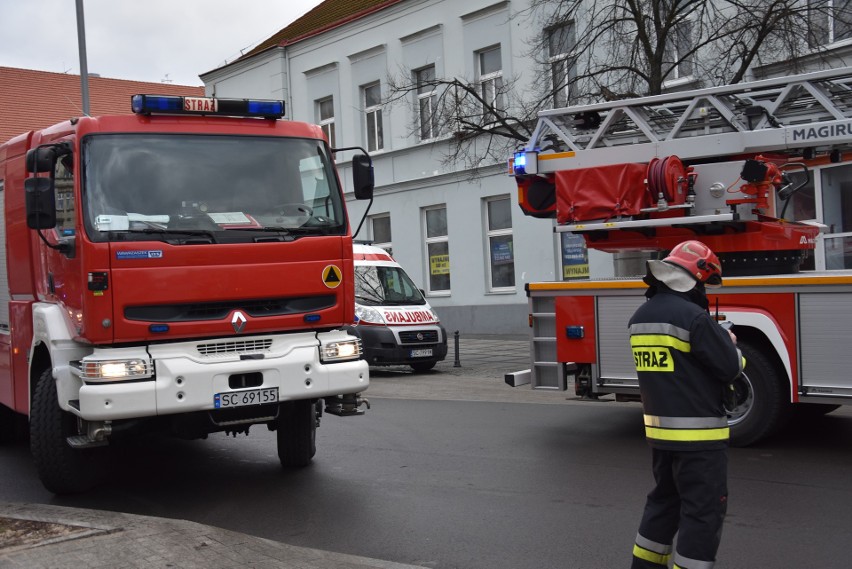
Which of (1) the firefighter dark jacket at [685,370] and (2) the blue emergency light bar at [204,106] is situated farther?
(2) the blue emergency light bar at [204,106]

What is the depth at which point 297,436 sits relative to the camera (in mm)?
8523

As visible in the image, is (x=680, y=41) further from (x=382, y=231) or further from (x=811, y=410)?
(x=382, y=231)

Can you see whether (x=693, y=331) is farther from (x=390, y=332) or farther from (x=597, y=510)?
(x=390, y=332)

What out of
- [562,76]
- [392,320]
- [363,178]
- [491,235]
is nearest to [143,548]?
[363,178]

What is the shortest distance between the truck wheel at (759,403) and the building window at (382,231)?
1909 cm

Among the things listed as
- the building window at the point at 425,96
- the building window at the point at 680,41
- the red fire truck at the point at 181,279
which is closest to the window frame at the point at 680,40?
the building window at the point at 680,41

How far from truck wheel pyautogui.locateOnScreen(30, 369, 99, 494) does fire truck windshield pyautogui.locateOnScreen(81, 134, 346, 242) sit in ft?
4.74

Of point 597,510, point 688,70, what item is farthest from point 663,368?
point 688,70

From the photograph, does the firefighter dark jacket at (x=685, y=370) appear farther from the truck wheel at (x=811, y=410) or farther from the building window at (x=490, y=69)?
the building window at (x=490, y=69)

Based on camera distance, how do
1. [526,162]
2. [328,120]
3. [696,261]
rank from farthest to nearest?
1. [328,120]
2. [526,162]
3. [696,261]

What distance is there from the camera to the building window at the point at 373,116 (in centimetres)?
2775

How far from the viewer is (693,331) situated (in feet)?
14.8

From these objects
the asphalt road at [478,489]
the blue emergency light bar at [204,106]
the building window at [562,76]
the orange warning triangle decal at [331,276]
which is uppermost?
the building window at [562,76]

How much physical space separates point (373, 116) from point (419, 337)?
1250cm
